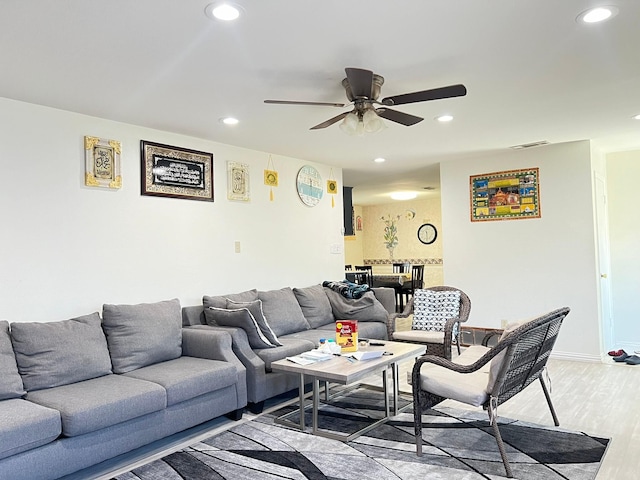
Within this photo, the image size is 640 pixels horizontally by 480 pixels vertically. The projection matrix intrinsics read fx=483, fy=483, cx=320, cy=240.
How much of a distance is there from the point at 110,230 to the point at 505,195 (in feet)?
14.5

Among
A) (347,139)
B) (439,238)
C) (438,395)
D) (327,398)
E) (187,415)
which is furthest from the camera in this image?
(439,238)

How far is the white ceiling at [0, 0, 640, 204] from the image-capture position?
228 cm

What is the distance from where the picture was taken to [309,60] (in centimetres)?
284

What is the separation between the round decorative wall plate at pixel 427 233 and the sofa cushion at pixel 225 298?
7.02m

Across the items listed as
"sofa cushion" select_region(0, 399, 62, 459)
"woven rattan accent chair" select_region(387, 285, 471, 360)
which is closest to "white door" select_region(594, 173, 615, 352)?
"woven rattan accent chair" select_region(387, 285, 471, 360)

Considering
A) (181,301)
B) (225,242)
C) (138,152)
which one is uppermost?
(138,152)

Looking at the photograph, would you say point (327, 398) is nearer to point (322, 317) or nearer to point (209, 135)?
point (322, 317)

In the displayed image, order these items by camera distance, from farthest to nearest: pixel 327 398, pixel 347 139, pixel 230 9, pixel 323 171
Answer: pixel 323 171 → pixel 347 139 → pixel 327 398 → pixel 230 9

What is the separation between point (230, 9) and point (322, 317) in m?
3.69

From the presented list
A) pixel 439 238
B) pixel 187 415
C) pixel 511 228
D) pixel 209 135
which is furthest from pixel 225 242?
pixel 439 238

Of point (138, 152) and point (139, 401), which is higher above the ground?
point (138, 152)

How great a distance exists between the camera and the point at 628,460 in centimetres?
275

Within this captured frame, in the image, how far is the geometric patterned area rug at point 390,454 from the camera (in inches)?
105

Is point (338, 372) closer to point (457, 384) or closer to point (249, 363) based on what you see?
point (457, 384)
